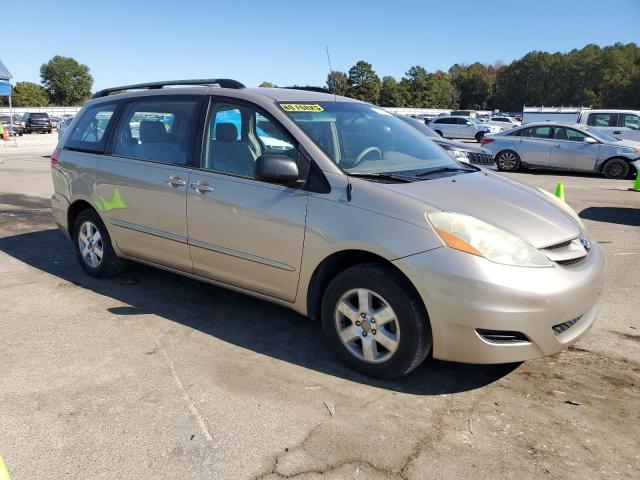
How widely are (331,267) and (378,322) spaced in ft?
1.58

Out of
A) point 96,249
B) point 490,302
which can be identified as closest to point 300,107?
point 490,302

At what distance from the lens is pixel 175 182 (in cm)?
419

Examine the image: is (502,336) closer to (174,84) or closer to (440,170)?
(440,170)

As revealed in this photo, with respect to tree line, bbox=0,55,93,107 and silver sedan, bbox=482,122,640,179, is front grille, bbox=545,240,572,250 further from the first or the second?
tree line, bbox=0,55,93,107

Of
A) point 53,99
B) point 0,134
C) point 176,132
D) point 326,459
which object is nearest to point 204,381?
point 326,459

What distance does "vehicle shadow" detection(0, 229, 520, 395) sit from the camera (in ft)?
11.1

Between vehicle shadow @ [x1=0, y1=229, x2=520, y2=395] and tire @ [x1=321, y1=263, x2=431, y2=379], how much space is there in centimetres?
14

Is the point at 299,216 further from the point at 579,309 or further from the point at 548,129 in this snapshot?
the point at 548,129

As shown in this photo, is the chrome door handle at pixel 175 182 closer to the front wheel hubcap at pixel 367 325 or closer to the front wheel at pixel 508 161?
the front wheel hubcap at pixel 367 325

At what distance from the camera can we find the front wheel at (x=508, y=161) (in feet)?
52.3

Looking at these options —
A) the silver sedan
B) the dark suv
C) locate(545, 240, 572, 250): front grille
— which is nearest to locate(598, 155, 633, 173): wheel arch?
the silver sedan

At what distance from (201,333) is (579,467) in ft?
8.59

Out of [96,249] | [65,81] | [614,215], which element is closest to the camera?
[96,249]

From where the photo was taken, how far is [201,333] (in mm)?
4023
